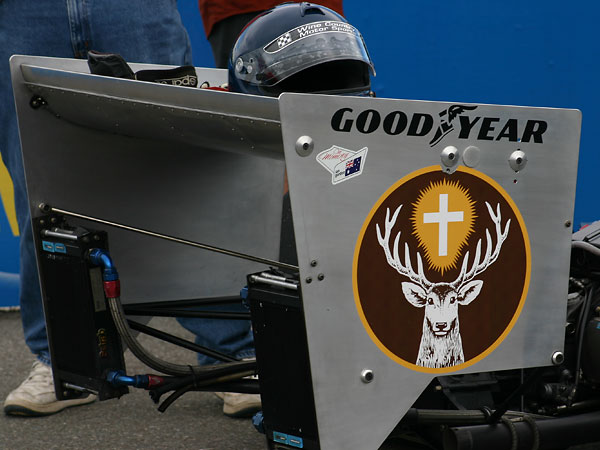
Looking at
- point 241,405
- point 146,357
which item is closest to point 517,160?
point 146,357

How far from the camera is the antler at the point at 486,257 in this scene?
5.90 ft

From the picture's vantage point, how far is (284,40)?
80.6 inches

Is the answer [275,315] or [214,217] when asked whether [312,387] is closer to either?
[275,315]

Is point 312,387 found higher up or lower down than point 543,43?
lower down

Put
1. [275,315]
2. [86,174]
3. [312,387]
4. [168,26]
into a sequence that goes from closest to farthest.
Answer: [312,387]
[275,315]
[86,174]
[168,26]

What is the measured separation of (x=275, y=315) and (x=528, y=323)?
0.52m

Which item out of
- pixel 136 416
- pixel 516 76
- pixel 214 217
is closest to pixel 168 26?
pixel 214 217

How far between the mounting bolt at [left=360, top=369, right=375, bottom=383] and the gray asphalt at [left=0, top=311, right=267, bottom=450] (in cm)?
84

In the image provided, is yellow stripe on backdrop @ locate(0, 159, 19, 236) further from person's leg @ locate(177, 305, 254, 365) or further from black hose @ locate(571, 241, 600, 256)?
black hose @ locate(571, 241, 600, 256)

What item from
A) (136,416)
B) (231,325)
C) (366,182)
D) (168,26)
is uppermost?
(168,26)

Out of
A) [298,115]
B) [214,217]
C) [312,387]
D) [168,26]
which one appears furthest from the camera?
[168,26]

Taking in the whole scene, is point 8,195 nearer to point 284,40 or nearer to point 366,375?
point 284,40

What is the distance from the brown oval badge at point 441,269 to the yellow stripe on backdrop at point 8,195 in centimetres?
265

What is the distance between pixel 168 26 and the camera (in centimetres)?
273
